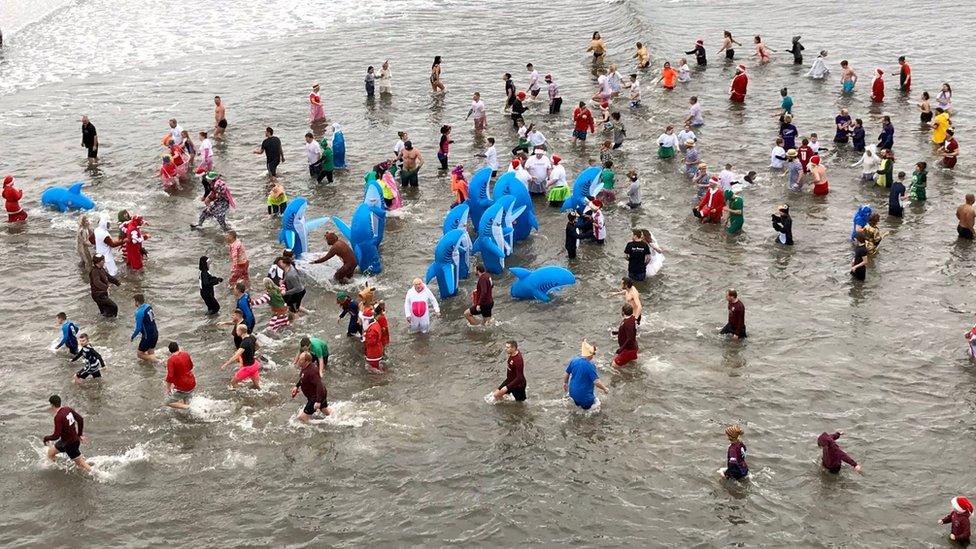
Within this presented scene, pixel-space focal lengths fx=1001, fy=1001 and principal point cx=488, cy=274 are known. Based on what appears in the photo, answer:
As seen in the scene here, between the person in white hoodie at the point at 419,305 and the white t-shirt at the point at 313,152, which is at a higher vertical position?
the white t-shirt at the point at 313,152

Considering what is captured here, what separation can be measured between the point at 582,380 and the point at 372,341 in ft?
14.2

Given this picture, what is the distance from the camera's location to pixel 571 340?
20969 mm

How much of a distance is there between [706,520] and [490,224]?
10.00 metres

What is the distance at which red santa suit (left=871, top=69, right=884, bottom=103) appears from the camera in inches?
1356

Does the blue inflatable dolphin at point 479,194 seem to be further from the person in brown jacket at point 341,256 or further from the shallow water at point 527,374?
the person in brown jacket at point 341,256

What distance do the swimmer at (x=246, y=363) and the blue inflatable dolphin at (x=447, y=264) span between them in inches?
193

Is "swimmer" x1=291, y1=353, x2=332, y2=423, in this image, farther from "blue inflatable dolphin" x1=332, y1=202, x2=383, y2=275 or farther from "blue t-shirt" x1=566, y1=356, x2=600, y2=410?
"blue inflatable dolphin" x1=332, y1=202, x2=383, y2=275

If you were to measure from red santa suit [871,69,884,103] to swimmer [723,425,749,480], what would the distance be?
74.0 feet

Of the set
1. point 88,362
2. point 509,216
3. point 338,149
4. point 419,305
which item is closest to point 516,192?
point 509,216

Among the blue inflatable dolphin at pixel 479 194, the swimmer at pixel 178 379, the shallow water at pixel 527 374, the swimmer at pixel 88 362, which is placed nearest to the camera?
the shallow water at pixel 527 374

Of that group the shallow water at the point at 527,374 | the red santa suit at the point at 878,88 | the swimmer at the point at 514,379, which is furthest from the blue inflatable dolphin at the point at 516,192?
the red santa suit at the point at 878,88

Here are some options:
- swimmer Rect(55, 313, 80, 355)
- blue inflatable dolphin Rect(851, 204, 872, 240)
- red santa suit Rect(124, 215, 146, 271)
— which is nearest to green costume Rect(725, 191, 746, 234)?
blue inflatable dolphin Rect(851, 204, 872, 240)

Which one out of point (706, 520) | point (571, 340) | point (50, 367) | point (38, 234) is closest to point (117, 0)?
point (38, 234)

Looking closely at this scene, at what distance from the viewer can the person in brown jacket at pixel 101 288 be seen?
21703 millimetres
